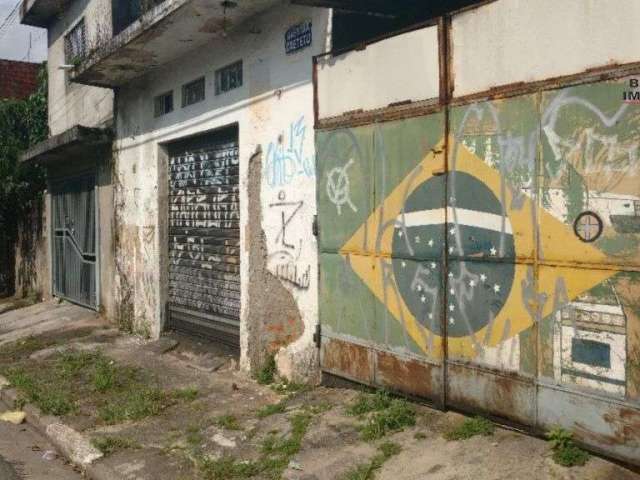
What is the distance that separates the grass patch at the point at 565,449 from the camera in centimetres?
341

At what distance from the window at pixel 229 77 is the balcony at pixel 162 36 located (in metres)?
0.36

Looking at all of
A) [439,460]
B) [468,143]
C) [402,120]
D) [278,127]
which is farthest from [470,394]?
[278,127]

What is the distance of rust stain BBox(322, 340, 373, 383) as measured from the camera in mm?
4969

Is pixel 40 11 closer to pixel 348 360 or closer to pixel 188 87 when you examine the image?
pixel 188 87

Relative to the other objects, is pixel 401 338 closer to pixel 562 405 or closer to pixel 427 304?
pixel 427 304

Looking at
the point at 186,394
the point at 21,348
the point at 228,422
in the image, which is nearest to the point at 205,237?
the point at 186,394

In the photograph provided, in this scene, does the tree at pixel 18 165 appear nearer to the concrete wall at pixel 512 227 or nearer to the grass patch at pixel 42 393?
the grass patch at pixel 42 393

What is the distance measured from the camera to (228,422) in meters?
5.18

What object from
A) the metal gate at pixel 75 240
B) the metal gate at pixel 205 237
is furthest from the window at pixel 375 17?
the metal gate at pixel 75 240

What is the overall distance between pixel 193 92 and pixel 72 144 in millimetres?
3570

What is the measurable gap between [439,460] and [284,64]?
3777mm

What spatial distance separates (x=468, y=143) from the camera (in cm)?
407

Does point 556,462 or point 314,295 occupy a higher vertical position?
point 314,295

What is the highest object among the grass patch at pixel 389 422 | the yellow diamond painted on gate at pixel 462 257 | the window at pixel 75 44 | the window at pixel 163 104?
the window at pixel 75 44
